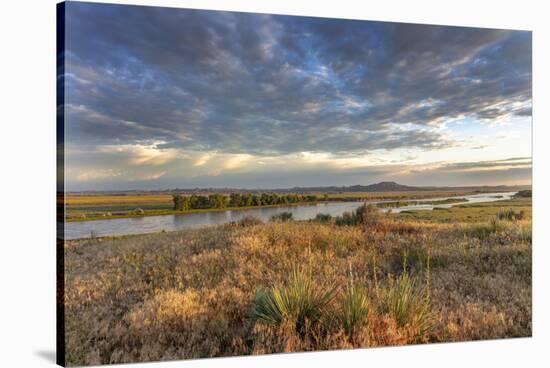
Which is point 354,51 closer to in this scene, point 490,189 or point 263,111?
point 263,111

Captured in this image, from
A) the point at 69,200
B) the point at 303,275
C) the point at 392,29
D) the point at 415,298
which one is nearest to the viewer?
the point at 69,200

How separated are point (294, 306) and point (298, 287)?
24cm

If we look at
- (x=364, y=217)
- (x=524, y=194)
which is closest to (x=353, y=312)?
(x=364, y=217)

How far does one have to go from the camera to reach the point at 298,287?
21.4ft

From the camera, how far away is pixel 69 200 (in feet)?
20.6

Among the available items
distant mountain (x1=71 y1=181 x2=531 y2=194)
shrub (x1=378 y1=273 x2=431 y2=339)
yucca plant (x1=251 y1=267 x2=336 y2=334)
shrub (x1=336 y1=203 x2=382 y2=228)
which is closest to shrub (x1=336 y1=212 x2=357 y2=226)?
shrub (x1=336 y1=203 x2=382 y2=228)

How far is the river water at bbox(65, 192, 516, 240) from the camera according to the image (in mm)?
6502

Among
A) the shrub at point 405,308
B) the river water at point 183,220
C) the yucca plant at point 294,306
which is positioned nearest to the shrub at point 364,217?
the river water at point 183,220

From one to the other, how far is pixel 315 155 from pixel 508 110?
3398 millimetres

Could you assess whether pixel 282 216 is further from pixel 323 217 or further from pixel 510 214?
pixel 510 214

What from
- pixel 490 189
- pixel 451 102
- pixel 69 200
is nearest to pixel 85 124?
pixel 69 200

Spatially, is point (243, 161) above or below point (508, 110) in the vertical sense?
below

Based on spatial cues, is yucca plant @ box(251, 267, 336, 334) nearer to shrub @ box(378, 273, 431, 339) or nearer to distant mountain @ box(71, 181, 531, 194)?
shrub @ box(378, 273, 431, 339)

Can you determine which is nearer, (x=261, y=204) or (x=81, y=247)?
(x=81, y=247)
